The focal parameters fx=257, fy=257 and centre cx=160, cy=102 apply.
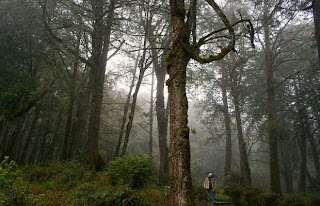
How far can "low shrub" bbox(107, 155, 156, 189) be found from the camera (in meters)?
10.5

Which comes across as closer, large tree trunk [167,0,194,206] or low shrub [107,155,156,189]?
large tree trunk [167,0,194,206]

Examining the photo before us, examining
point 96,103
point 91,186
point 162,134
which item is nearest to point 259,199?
point 162,134

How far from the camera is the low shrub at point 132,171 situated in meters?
10.5

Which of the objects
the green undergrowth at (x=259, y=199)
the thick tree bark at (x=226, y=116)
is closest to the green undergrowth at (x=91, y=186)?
the green undergrowth at (x=259, y=199)

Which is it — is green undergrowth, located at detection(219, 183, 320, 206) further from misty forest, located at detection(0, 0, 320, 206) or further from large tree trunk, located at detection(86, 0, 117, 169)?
large tree trunk, located at detection(86, 0, 117, 169)

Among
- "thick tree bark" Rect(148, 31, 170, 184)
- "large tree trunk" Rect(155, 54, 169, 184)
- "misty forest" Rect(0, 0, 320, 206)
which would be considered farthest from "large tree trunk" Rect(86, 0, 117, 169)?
"large tree trunk" Rect(155, 54, 169, 184)

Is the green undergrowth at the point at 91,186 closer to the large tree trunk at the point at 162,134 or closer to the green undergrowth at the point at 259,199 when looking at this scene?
the large tree trunk at the point at 162,134

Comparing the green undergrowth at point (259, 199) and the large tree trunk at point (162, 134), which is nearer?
the green undergrowth at point (259, 199)

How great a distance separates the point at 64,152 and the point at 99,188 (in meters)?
6.16

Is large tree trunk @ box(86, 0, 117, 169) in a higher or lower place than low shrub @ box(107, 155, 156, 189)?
higher

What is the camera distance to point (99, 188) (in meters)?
9.50

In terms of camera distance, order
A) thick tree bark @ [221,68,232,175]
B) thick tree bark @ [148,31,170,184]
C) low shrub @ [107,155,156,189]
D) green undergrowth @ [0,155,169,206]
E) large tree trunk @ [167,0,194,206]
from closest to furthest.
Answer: large tree trunk @ [167,0,194,206] → green undergrowth @ [0,155,169,206] → low shrub @ [107,155,156,189] → thick tree bark @ [148,31,170,184] → thick tree bark @ [221,68,232,175]

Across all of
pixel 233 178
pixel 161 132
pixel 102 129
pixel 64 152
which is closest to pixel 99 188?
pixel 64 152

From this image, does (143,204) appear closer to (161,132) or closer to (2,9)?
(161,132)
